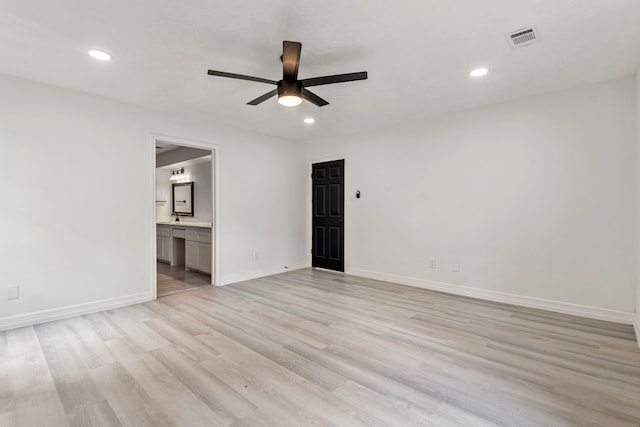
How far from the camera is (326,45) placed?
253 centimetres

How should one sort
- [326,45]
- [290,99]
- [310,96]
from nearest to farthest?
1. [326,45]
2. [290,99]
3. [310,96]

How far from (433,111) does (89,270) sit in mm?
4749

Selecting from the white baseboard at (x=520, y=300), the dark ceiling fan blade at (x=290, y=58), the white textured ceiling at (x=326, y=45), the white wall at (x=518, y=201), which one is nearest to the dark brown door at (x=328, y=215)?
the white wall at (x=518, y=201)

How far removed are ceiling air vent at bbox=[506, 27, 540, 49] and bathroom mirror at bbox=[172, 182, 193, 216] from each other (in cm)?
628

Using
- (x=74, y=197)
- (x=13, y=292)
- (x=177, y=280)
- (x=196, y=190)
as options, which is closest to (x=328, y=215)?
(x=177, y=280)

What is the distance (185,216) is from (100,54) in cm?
479

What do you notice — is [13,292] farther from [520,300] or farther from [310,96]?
[520,300]

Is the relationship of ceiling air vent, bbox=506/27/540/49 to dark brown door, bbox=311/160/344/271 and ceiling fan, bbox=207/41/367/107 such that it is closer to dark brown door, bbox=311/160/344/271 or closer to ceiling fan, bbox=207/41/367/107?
ceiling fan, bbox=207/41/367/107

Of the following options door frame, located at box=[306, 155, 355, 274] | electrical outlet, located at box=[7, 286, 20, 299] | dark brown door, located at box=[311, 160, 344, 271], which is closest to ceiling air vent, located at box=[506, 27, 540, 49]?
door frame, located at box=[306, 155, 355, 274]

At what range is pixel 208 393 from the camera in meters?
2.03

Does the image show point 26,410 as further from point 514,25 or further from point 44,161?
point 514,25

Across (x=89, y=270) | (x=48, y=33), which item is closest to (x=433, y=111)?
(x=48, y=33)

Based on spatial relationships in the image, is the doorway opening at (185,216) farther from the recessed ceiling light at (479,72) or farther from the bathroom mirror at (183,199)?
the recessed ceiling light at (479,72)

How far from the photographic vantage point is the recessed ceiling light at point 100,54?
2.62 meters
